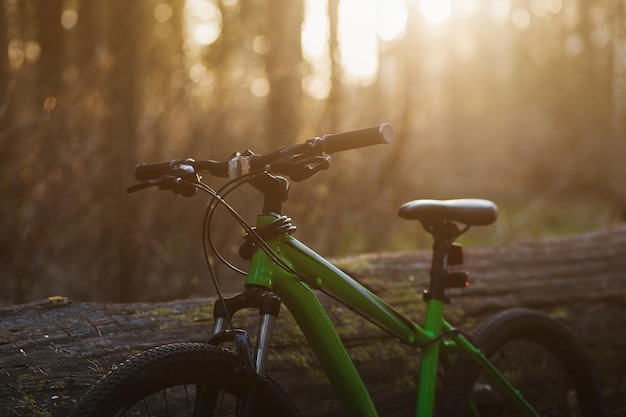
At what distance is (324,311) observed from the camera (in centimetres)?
238

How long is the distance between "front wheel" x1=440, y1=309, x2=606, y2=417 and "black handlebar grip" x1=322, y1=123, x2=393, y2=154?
4.80ft

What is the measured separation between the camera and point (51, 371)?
8.34ft

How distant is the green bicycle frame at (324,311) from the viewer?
2256mm

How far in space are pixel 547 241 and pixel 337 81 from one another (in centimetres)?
374

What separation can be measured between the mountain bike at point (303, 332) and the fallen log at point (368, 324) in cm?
40

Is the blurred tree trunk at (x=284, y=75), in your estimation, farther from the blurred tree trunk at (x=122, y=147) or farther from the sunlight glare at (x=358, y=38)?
the blurred tree trunk at (x=122, y=147)

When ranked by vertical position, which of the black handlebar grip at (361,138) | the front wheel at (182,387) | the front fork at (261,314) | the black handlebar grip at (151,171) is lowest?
the front wheel at (182,387)

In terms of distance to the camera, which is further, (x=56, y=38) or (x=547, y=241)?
(x=56, y=38)

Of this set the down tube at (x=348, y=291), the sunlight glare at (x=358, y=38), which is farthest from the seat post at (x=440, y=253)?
the sunlight glare at (x=358, y=38)

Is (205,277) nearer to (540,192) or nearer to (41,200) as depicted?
(41,200)

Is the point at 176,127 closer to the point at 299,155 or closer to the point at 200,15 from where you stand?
the point at 299,155

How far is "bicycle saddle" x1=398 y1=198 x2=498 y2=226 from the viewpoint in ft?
9.80

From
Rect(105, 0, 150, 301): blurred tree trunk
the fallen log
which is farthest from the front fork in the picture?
Rect(105, 0, 150, 301): blurred tree trunk

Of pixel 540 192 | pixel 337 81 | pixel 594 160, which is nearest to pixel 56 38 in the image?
pixel 337 81
